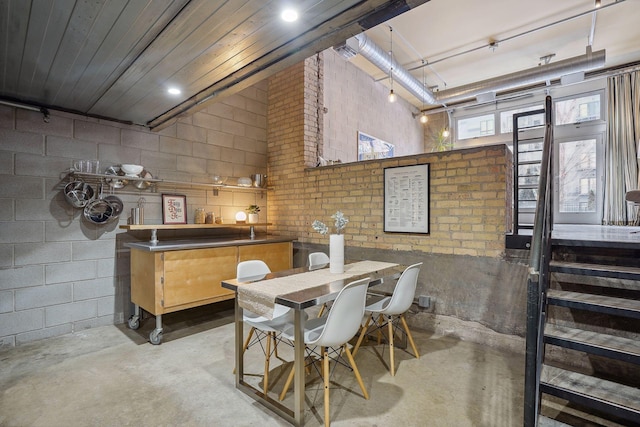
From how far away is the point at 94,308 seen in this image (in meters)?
3.59

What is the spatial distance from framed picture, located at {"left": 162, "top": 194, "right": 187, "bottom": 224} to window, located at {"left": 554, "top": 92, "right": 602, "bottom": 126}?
7.65 metres

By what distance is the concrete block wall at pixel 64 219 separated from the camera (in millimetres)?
3107

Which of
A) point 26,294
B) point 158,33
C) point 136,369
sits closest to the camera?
point 158,33

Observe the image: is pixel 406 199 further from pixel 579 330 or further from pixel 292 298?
pixel 292 298

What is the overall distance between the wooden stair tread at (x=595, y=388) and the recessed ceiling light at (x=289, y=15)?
2.62m

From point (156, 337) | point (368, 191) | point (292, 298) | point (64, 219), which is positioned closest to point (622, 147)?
point (368, 191)

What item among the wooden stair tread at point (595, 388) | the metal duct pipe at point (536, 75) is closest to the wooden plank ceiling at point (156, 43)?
the wooden stair tread at point (595, 388)

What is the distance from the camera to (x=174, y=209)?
13.6ft

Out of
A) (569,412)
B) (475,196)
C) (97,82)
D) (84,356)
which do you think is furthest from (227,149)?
(569,412)

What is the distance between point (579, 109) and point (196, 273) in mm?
7989

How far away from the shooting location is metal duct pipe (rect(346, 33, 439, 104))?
4.66 meters

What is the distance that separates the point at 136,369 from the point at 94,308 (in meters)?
1.42

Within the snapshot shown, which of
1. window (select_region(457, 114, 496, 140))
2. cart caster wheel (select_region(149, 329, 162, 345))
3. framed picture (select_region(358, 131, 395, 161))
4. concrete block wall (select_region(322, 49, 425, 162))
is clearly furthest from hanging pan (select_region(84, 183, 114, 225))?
window (select_region(457, 114, 496, 140))

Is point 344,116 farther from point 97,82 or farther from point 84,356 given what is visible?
point 84,356
